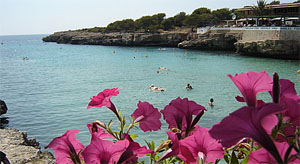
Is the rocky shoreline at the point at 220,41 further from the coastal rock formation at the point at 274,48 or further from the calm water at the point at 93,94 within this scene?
the calm water at the point at 93,94

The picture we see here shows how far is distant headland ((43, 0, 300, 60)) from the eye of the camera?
33188 millimetres

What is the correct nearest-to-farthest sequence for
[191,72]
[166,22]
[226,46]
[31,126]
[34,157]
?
[34,157], [31,126], [191,72], [226,46], [166,22]

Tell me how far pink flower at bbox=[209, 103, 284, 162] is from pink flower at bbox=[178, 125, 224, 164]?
25cm

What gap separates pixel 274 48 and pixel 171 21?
4284cm

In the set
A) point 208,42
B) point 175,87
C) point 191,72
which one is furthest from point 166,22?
point 175,87

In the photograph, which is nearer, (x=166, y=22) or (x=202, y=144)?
(x=202, y=144)

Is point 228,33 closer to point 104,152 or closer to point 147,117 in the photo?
point 147,117

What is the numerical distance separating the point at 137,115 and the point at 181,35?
184 feet

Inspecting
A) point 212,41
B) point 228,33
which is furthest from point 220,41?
point 228,33

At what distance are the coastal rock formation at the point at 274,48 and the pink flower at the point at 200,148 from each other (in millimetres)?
33083

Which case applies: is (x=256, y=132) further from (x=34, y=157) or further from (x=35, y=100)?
(x=35, y=100)

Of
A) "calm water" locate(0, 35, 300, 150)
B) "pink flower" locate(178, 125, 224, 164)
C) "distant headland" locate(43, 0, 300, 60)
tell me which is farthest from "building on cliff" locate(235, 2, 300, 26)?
"pink flower" locate(178, 125, 224, 164)

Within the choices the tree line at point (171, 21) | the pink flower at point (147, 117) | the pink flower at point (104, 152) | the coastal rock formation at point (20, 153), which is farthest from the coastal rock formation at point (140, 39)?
the pink flower at point (104, 152)

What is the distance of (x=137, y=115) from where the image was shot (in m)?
0.97
